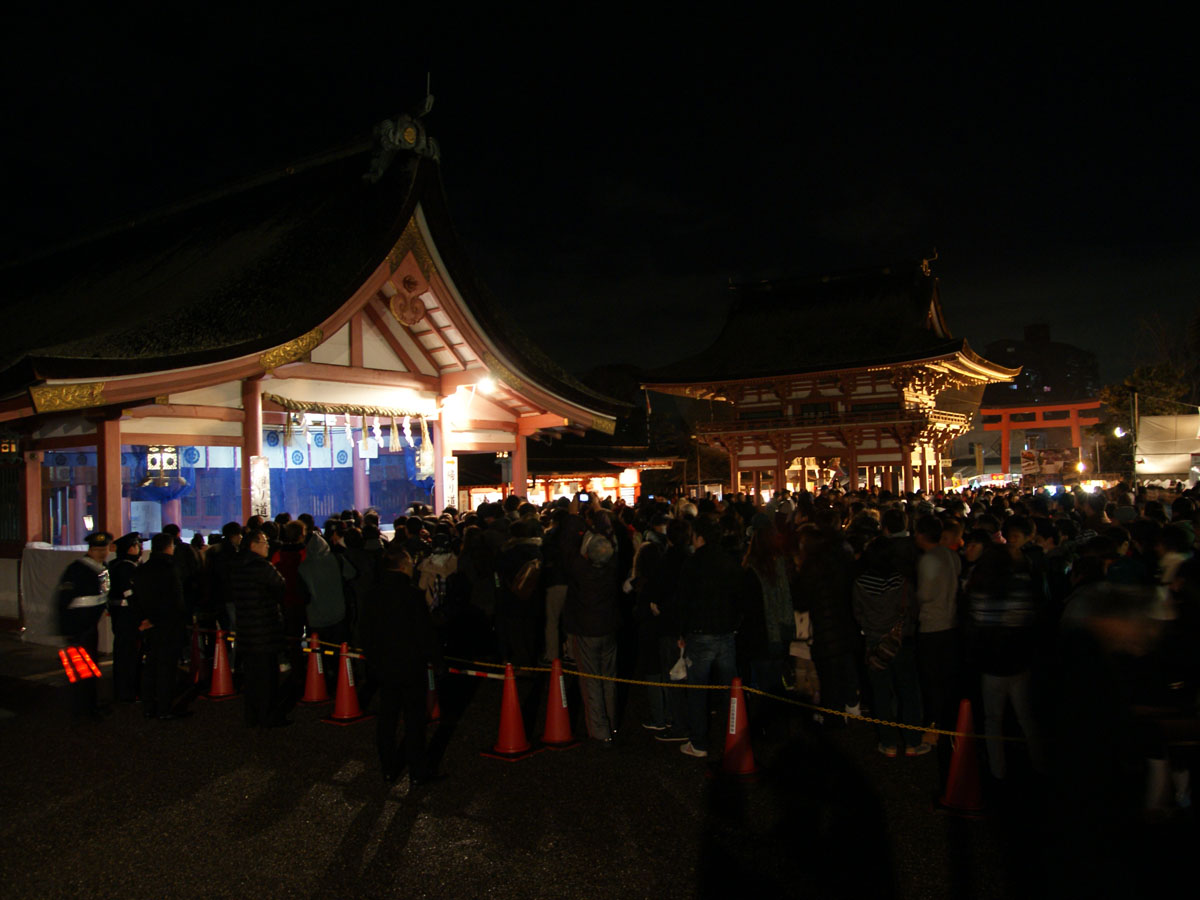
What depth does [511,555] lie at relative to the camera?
26.2 ft

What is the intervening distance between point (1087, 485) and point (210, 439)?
2426cm

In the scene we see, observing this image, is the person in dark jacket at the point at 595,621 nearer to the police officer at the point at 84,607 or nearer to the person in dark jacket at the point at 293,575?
the person in dark jacket at the point at 293,575

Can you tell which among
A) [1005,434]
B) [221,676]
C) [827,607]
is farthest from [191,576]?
[1005,434]

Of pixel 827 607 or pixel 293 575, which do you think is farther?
pixel 293 575

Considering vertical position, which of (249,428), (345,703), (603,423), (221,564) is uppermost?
(603,423)

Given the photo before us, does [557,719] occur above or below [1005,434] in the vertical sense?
below

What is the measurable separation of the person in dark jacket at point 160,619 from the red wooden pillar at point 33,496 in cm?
614

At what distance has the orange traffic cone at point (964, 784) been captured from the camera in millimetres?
5043

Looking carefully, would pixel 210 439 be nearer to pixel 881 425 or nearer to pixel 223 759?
pixel 223 759

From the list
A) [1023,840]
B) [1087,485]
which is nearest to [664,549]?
[1023,840]

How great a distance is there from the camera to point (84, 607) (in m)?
7.70

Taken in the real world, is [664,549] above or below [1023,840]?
above

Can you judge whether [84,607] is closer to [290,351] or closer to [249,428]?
[249,428]

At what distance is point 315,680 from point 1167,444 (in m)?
21.3
